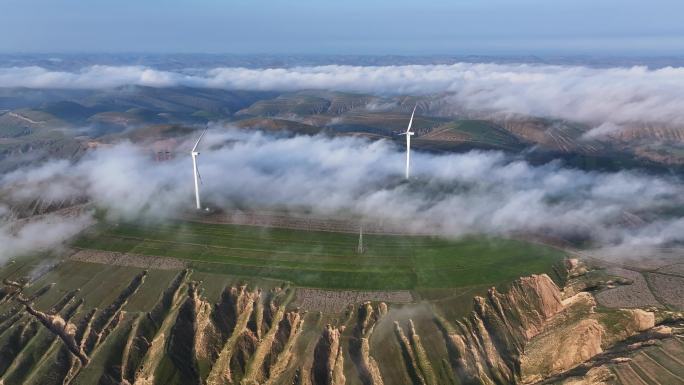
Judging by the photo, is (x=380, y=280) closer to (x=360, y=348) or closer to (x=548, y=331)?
(x=360, y=348)

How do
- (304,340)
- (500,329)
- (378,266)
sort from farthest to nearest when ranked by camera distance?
1. (378,266)
2. (500,329)
3. (304,340)

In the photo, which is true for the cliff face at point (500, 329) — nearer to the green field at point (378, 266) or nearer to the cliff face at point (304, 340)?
the cliff face at point (304, 340)

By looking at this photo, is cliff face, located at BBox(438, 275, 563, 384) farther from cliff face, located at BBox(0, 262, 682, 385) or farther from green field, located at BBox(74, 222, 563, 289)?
green field, located at BBox(74, 222, 563, 289)

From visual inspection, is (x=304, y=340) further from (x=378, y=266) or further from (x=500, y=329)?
(x=500, y=329)

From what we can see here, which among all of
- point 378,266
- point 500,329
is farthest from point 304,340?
point 500,329

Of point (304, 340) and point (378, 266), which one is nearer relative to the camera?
point (304, 340)

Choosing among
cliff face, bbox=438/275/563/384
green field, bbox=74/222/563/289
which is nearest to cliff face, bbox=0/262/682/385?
cliff face, bbox=438/275/563/384

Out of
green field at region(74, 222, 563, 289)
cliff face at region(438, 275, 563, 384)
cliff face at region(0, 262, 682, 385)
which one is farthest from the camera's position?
green field at region(74, 222, 563, 289)

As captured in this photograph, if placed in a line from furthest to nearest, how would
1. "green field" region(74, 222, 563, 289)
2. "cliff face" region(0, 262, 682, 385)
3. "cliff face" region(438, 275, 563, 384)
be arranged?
"green field" region(74, 222, 563, 289) → "cliff face" region(438, 275, 563, 384) → "cliff face" region(0, 262, 682, 385)

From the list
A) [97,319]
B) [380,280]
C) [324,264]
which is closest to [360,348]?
[380,280]

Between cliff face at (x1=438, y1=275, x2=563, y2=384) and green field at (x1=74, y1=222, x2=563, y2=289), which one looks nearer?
cliff face at (x1=438, y1=275, x2=563, y2=384)

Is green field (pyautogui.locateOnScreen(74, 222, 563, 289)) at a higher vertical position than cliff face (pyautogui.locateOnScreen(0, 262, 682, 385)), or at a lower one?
higher

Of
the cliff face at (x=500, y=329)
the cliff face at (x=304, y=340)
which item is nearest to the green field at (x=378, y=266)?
the cliff face at (x=500, y=329)
